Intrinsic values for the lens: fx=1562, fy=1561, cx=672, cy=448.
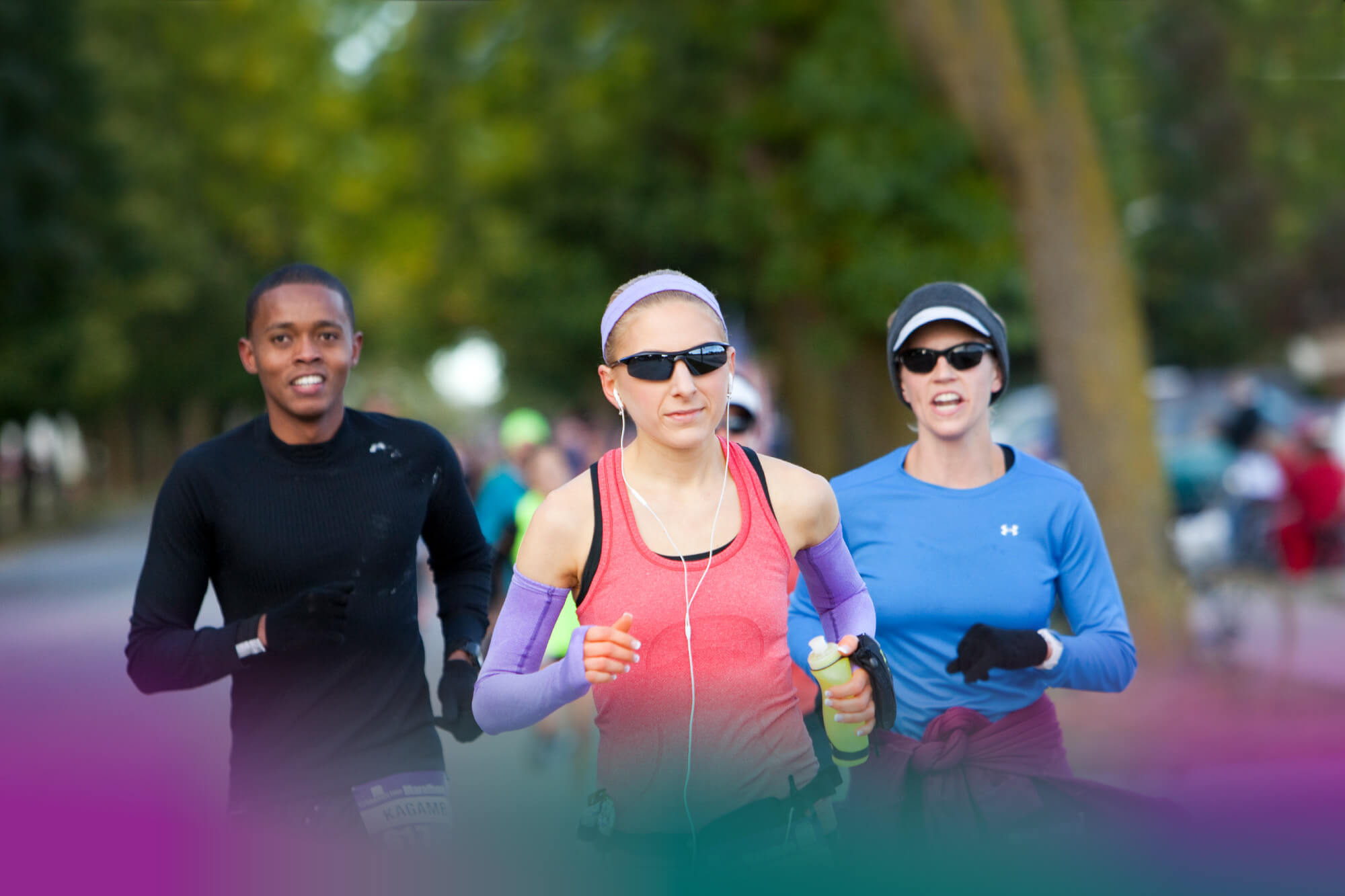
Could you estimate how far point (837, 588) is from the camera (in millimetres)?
2953

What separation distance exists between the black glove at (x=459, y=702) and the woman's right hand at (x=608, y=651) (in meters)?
0.93

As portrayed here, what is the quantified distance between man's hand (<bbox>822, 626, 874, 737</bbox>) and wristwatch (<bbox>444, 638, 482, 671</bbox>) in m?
1.10

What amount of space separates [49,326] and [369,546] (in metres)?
25.7

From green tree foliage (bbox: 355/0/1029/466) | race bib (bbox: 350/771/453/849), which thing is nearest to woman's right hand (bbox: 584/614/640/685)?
race bib (bbox: 350/771/453/849)

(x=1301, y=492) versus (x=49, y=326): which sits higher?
(x=49, y=326)

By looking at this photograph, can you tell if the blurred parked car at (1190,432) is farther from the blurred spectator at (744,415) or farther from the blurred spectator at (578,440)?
the blurred spectator at (744,415)

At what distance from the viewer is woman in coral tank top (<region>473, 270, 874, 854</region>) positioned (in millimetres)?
2580

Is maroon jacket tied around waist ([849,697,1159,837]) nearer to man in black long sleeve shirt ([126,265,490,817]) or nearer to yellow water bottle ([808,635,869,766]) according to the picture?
yellow water bottle ([808,635,869,766])

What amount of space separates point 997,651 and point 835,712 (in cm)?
55

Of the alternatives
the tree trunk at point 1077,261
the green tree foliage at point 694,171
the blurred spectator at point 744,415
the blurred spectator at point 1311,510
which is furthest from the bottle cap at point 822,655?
the green tree foliage at point 694,171

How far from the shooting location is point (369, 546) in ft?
11.4

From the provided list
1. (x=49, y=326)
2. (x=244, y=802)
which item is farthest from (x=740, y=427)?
(x=49, y=326)

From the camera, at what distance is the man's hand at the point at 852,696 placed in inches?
106

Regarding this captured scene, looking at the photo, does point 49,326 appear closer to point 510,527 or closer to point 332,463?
point 510,527
